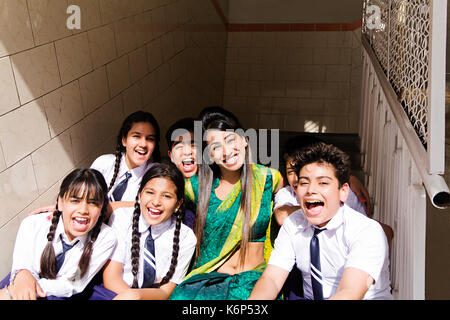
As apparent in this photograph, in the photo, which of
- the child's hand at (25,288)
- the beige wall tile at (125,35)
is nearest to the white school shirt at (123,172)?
the child's hand at (25,288)

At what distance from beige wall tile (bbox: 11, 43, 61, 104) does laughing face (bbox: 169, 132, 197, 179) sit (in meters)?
0.76

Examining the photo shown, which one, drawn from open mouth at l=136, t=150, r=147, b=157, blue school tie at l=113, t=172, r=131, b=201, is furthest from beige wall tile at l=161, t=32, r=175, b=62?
blue school tie at l=113, t=172, r=131, b=201

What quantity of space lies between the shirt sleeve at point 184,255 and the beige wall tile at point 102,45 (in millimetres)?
1293

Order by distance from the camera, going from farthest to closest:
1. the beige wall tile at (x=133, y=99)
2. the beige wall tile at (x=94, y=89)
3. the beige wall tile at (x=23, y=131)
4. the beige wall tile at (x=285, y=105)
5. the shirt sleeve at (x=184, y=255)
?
the beige wall tile at (x=285, y=105) → the beige wall tile at (x=133, y=99) → the beige wall tile at (x=94, y=89) → the shirt sleeve at (x=184, y=255) → the beige wall tile at (x=23, y=131)

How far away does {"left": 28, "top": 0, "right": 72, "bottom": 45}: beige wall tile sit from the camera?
7.29 feet

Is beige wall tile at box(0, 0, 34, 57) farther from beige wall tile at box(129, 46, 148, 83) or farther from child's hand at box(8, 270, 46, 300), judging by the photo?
beige wall tile at box(129, 46, 148, 83)

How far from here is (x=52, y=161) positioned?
2.48 metres

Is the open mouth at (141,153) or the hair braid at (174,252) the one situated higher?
the open mouth at (141,153)

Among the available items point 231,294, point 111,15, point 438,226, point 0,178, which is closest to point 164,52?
point 111,15

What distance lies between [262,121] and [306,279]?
15.0ft

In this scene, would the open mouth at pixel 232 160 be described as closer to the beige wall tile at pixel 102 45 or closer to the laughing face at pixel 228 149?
the laughing face at pixel 228 149

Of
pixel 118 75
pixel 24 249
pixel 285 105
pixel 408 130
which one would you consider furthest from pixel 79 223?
pixel 285 105

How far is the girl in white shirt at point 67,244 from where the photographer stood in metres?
2.03

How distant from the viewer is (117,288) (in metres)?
2.11
